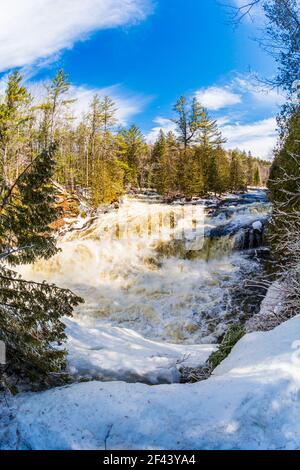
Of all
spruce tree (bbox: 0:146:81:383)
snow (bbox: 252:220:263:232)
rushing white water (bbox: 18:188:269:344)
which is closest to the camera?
spruce tree (bbox: 0:146:81:383)

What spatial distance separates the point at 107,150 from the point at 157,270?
27194 millimetres

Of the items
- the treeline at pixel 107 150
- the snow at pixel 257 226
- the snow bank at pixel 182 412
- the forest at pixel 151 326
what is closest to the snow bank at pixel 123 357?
the forest at pixel 151 326

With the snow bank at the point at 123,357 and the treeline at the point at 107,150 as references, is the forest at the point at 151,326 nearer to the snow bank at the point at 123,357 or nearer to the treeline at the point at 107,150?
the snow bank at the point at 123,357

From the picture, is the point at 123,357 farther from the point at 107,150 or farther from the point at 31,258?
the point at 107,150

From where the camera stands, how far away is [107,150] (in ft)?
129

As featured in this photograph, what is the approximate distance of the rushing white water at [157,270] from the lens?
1148 cm

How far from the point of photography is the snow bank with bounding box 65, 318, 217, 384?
561 centimetres

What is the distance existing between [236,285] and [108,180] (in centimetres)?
1960

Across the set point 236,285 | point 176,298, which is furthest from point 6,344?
point 236,285

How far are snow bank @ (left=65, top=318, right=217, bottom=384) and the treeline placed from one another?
71.1ft

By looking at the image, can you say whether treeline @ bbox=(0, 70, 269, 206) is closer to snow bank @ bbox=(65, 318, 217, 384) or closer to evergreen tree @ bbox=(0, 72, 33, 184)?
evergreen tree @ bbox=(0, 72, 33, 184)

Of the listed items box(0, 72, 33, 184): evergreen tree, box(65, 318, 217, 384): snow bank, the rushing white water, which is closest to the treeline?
box(0, 72, 33, 184): evergreen tree

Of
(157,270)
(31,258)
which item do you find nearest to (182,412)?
(31,258)

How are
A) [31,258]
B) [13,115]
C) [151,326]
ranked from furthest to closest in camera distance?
[13,115] < [151,326] < [31,258]
